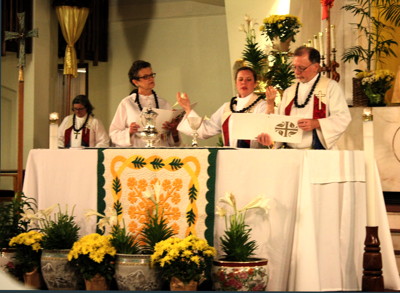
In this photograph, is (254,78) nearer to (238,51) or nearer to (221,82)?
(238,51)

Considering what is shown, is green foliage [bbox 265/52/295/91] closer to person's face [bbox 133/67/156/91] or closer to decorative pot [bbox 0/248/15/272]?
person's face [bbox 133/67/156/91]

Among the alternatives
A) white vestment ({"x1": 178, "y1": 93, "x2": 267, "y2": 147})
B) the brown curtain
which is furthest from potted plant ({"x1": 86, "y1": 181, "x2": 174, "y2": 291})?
the brown curtain

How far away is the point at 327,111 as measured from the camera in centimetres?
629

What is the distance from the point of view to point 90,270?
17.3ft

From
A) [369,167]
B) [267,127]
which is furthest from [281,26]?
[369,167]

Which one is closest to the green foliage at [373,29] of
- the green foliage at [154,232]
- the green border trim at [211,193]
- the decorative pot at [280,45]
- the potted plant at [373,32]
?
the potted plant at [373,32]

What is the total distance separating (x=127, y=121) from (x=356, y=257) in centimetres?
237

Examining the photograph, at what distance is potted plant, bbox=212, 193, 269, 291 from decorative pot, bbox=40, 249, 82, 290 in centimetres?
91

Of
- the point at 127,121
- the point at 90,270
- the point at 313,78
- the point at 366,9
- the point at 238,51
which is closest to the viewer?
the point at 90,270

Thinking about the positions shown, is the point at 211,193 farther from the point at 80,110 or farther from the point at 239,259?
the point at 80,110

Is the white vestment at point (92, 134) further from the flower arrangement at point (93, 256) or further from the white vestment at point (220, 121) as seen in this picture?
the flower arrangement at point (93, 256)

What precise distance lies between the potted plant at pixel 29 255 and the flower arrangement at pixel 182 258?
2.86 ft

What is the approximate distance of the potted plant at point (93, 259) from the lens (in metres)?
5.25

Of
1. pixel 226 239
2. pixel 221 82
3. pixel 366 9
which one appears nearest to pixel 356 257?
pixel 226 239
